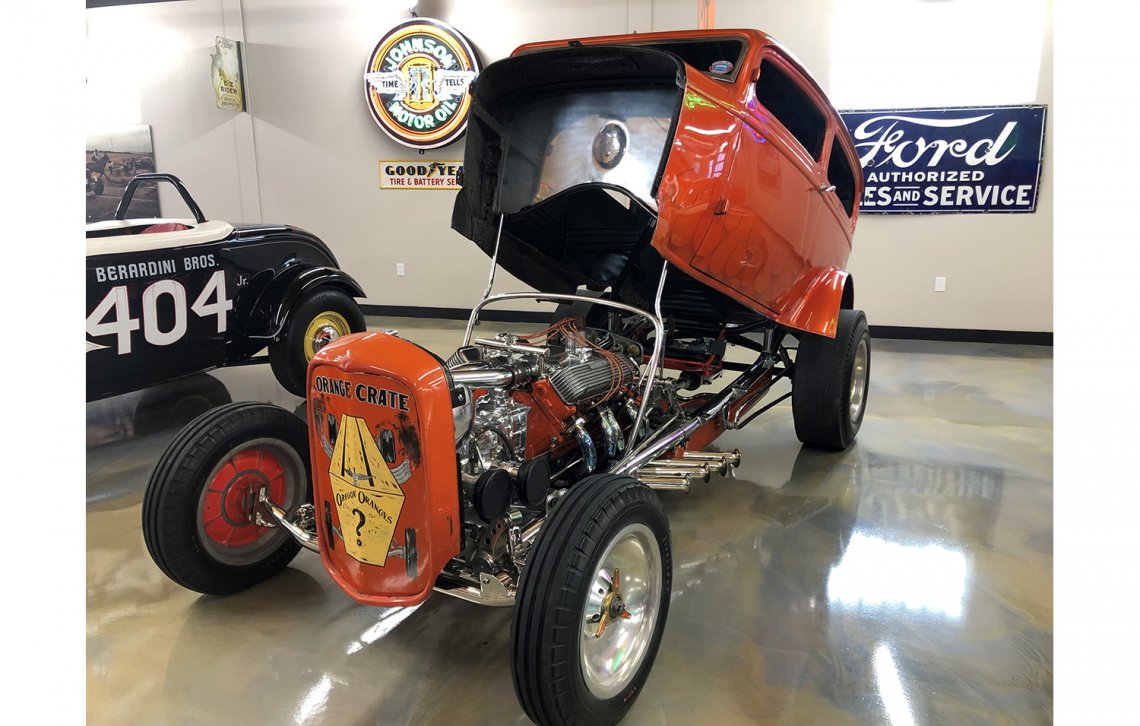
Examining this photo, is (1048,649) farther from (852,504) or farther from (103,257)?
(103,257)

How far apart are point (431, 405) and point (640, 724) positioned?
113 cm

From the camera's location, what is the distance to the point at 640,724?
6.88 feet

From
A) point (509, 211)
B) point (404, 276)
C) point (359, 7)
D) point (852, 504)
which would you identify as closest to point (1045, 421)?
point (852, 504)

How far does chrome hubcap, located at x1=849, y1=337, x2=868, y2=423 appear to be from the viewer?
457 cm

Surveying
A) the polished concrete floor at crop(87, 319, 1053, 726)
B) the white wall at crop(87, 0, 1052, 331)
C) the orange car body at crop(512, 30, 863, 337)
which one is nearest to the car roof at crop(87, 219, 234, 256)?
the polished concrete floor at crop(87, 319, 1053, 726)

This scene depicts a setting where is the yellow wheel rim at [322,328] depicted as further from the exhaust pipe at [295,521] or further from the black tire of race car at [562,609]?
the black tire of race car at [562,609]

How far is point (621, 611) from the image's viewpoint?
2.11 metres

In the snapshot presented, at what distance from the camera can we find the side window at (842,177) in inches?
172

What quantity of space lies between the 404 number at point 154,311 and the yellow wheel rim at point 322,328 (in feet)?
1.94

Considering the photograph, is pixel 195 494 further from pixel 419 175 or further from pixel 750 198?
pixel 419 175

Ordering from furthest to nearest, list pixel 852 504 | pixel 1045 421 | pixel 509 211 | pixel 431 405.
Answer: pixel 1045 421 < pixel 852 504 < pixel 509 211 < pixel 431 405

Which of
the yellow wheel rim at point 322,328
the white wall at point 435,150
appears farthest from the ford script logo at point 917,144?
the yellow wheel rim at point 322,328

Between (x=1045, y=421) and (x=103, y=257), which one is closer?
(x=103, y=257)

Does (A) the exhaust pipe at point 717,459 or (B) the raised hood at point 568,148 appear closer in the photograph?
(B) the raised hood at point 568,148
